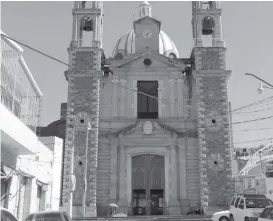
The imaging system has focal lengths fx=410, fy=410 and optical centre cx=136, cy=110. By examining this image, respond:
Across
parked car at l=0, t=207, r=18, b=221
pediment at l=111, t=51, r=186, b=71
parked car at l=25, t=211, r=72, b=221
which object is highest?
pediment at l=111, t=51, r=186, b=71

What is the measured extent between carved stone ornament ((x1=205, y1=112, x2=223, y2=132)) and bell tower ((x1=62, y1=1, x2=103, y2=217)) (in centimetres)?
780

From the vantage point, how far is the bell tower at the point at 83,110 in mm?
27092

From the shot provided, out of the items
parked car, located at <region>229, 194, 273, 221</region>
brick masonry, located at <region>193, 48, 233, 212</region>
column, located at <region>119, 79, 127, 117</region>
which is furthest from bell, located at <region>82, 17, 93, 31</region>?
parked car, located at <region>229, 194, 273, 221</region>

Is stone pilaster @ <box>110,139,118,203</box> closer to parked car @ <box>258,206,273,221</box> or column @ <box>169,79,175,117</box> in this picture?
column @ <box>169,79,175,117</box>

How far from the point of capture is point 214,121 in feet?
94.7

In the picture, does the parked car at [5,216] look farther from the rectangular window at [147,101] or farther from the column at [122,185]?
the rectangular window at [147,101]

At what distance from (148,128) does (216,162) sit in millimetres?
5260

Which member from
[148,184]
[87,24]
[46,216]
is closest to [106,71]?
[87,24]

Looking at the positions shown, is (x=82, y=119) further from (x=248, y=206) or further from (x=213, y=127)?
(x=248, y=206)

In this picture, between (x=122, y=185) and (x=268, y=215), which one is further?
(x=122, y=185)

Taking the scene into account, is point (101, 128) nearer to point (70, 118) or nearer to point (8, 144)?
point (70, 118)

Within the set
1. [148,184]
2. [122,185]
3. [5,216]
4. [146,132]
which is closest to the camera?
[5,216]

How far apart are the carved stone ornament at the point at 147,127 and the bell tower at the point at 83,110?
3.35m

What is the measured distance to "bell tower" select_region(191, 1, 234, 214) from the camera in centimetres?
Answer: 2736
